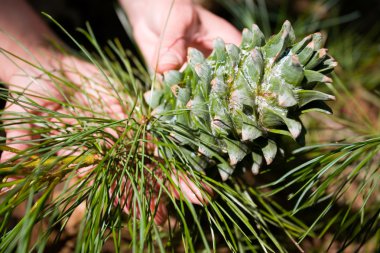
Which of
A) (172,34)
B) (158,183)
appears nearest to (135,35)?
(172,34)

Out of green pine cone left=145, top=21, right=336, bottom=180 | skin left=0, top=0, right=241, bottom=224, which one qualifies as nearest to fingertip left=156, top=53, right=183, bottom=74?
skin left=0, top=0, right=241, bottom=224

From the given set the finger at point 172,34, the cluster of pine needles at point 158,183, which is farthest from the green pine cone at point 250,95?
the finger at point 172,34

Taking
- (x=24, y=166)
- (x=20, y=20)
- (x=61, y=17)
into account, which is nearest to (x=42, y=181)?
(x=24, y=166)

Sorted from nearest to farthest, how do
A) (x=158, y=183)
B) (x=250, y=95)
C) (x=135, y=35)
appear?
(x=250, y=95), (x=158, y=183), (x=135, y=35)

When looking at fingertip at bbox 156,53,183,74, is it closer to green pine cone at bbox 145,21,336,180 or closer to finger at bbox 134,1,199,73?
finger at bbox 134,1,199,73

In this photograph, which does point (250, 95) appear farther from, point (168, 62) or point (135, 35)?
point (135, 35)

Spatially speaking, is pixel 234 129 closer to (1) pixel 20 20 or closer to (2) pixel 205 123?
(2) pixel 205 123
